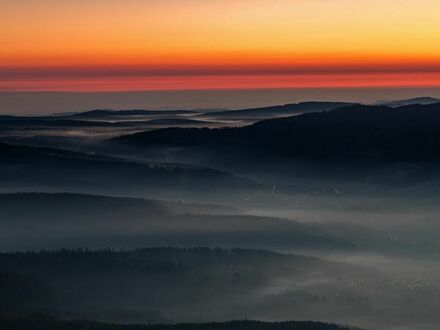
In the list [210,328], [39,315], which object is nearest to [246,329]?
[210,328]

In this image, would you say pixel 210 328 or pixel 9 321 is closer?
pixel 9 321

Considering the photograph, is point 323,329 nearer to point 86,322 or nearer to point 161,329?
point 161,329

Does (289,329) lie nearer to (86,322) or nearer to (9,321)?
(86,322)

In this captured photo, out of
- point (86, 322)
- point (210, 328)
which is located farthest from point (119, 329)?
point (210, 328)

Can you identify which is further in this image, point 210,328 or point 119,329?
point 210,328

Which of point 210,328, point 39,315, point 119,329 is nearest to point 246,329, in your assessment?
point 210,328

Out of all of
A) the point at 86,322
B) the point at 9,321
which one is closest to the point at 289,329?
the point at 86,322

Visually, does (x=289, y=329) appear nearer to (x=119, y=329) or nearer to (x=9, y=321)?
(x=119, y=329)
